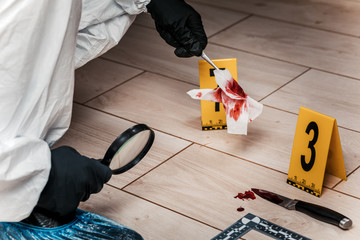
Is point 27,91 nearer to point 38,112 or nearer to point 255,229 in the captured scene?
point 38,112

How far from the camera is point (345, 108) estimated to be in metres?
1.87

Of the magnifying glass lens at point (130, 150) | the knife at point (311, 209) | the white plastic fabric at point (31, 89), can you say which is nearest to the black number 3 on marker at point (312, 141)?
the knife at point (311, 209)

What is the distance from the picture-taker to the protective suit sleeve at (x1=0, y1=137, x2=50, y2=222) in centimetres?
107

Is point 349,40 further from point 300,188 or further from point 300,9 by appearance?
point 300,188

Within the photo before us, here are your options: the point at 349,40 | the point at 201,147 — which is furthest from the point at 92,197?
the point at 349,40

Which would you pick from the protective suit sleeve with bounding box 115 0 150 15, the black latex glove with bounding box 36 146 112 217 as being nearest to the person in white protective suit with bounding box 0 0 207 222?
the black latex glove with bounding box 36 146 112 217

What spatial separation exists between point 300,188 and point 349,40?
37.9 inches

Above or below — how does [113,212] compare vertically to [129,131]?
below

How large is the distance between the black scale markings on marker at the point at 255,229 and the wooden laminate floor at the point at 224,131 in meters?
0.02

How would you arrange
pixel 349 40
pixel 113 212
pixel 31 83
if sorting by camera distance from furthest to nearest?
pixel 349 40 → pixel 113 212 → pixel 31 83

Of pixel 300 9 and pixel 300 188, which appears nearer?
pixel 300 188

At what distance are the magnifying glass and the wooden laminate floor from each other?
0.23m

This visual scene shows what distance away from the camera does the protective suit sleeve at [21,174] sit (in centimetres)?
107

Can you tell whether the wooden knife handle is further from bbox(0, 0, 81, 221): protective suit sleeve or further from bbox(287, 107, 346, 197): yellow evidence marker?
bbox(0, 0, 81, 221): protective suit sleeve
